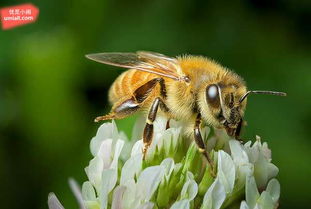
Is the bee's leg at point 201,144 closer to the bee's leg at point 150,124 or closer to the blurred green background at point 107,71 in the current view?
the bee's leg at point 150,124

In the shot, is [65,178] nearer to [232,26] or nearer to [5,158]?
[5,158]

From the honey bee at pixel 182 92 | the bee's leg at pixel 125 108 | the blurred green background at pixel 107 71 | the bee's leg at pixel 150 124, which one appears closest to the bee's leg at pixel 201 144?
the honey bee at pixel 182 92

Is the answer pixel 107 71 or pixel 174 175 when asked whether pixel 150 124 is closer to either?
pixel 174 175

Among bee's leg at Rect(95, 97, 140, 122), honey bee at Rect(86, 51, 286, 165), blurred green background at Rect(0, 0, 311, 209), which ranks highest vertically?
honey bee at Rect(86, 51, 286, 165)

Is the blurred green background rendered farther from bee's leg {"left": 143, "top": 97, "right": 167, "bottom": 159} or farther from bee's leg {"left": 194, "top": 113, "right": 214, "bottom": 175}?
bee's leg {"left": 194, "top": 113, "right": 214, "bottom": 175}

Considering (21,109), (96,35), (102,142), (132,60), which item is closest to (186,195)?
(102,142)

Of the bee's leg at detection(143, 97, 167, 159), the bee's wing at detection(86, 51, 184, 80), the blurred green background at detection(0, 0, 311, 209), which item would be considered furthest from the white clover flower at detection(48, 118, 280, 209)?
the blurred green background at detection(0, 0, 311, 209)

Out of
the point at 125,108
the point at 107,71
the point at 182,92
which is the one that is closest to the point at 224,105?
the point at 182,92
